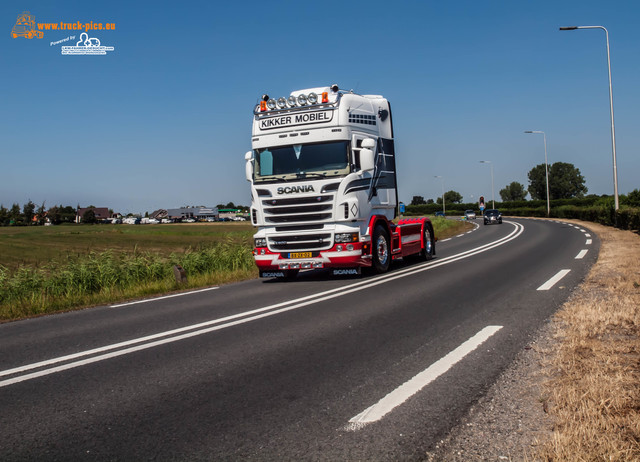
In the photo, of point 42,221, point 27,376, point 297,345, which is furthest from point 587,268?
point 42,221

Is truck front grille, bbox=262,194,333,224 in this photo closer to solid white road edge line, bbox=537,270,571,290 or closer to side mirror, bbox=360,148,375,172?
side mirror, bbox=360,148,375,172

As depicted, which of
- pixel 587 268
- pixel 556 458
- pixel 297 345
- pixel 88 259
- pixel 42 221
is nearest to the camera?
pixel 556 458

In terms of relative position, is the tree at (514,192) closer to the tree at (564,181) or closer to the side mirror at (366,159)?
the tree at (564,181)

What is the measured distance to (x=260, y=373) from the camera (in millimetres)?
4910

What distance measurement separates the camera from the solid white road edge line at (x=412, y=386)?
3.72m

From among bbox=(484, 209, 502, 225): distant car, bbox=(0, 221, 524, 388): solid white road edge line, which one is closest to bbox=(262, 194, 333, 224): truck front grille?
bbox=(0, 221, 524, 388): solid white road edge line

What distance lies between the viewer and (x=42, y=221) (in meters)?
139

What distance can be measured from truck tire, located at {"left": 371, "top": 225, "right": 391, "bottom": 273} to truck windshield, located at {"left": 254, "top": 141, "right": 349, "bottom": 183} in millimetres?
1890

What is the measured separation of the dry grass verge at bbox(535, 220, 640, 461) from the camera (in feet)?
10.1

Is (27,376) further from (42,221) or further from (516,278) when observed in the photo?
(42,221)

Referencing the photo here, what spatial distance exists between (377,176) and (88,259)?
7441 millimetres

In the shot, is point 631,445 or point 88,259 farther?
point 88,259

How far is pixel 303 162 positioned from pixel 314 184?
649 mm

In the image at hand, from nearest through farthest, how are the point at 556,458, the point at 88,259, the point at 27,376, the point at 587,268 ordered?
1. the point at 556,458
2. the point at 27,376
3. the point at 587,268
4. the point at 88,259
